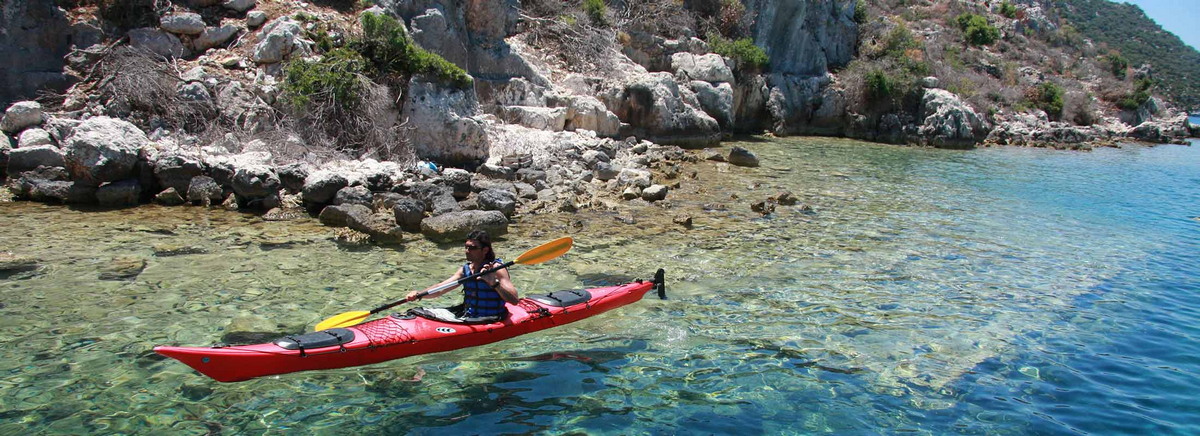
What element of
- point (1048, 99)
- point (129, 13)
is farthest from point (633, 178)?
point (1048, 99)

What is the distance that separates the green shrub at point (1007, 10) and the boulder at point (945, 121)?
78.9 feet

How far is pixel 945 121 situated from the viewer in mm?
26031

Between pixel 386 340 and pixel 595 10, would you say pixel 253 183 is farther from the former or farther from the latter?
pixel 595 10

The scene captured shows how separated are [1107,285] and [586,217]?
692 centimetres

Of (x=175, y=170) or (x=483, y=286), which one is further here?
(x=175, y=170)

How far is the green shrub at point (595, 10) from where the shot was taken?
20.5 metres

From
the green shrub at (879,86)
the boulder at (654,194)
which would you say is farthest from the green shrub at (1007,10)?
the boulder at (654,194)

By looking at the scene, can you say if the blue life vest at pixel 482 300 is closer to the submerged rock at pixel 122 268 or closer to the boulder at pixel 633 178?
the submerged rock at pixel 122 268

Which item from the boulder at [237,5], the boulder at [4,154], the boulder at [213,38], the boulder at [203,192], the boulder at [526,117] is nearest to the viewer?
the boulder at [203,192]

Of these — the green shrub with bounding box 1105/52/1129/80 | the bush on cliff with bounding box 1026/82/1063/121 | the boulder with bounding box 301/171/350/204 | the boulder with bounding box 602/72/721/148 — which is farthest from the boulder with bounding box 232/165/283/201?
the green shrub with bounding box 1105/52/1129/80

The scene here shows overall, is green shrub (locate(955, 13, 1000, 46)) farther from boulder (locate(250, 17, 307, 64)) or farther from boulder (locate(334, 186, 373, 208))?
boulder (locate(334, 186, 373, 208))

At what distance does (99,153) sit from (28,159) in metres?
1.31

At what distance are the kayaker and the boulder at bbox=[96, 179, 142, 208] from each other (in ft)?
21.2

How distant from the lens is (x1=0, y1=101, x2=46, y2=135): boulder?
1027 cm
